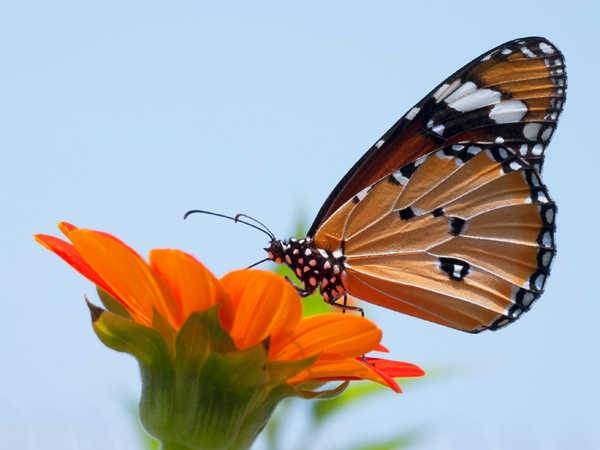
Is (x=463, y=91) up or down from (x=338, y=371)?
up

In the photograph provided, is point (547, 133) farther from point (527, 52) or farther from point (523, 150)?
point (527, 52)

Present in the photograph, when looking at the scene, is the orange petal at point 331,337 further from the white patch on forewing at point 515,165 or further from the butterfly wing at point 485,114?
the white patch on forewing at point 515,165

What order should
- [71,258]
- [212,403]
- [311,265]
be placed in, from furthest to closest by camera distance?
[311,265]
[71,258]
[212,403]

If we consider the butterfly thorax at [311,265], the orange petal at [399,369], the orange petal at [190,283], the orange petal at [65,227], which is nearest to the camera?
the orange petal at [190,283]

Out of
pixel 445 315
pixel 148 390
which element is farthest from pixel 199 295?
pixel 445 315

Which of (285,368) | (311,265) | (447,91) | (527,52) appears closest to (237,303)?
(285,368)

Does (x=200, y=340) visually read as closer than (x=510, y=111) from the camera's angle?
Yes

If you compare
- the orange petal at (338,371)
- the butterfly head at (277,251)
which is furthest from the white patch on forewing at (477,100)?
the orange petal at (338,371)
